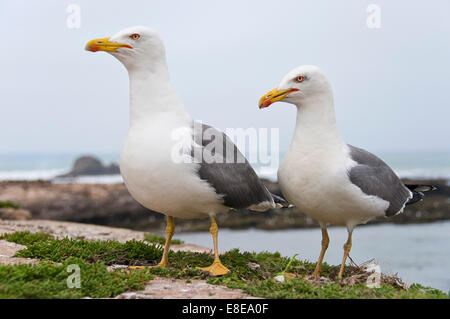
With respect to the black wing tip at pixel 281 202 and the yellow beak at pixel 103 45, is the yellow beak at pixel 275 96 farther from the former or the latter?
the yellow beak at pixel 103 45

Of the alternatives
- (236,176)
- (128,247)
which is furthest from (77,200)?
(236,176)

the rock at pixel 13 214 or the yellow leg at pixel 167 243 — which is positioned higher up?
the yellow leg at pixel 167 243

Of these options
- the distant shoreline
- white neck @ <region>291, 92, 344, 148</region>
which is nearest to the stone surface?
white neck @ <region>291, 92, 344, 148</region>

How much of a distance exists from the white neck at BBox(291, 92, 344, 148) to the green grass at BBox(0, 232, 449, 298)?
5.20ft

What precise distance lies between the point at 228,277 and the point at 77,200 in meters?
16.4

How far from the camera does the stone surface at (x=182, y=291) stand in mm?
4988

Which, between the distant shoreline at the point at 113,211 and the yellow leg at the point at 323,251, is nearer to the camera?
the yellow leg at the point at 323,251

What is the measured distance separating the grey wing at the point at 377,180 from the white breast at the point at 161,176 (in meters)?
1.73

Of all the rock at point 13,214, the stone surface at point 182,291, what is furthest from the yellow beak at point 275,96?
the rock at point 13,214

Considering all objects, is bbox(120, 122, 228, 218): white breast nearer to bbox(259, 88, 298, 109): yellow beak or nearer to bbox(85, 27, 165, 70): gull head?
bbox(85, 27, 165, 70): gull head

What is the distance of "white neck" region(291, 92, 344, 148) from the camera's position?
6.15 metres

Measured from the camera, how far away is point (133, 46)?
6.01 meters

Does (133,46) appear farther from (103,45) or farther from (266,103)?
(266,103)

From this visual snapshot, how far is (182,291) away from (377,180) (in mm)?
2843
